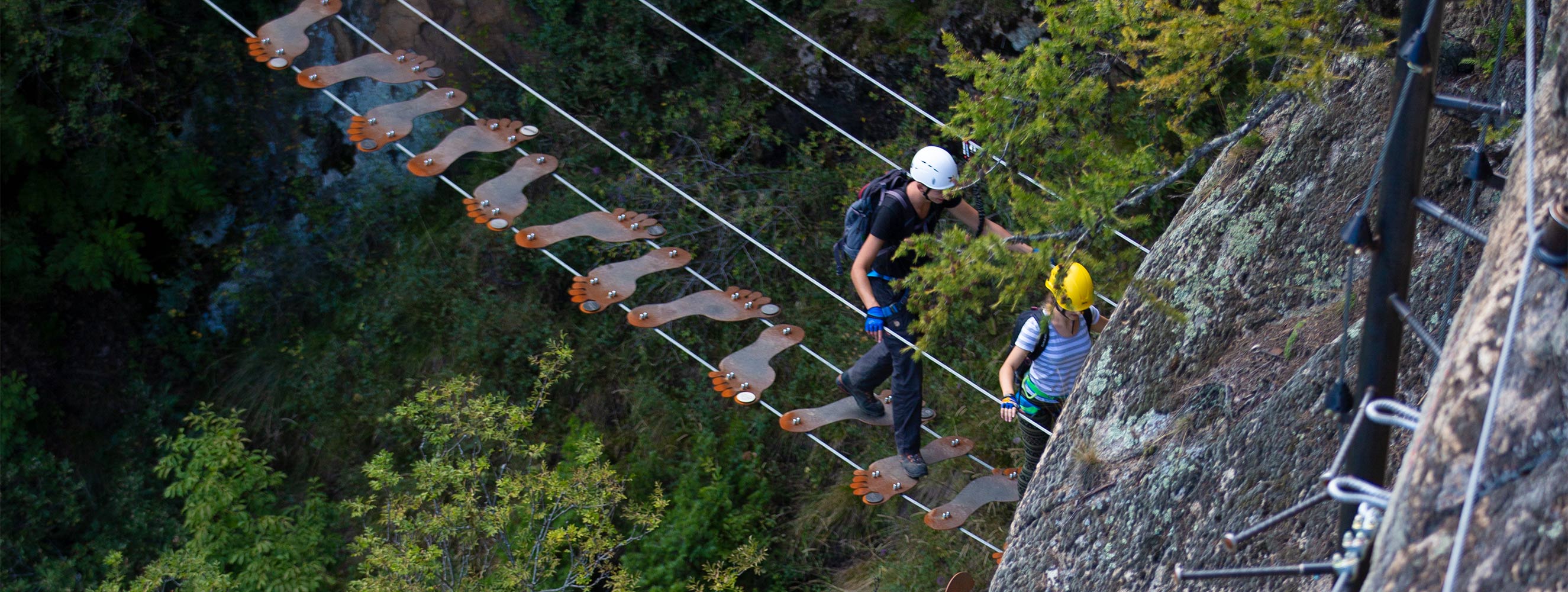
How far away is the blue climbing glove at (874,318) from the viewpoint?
4.70 metres

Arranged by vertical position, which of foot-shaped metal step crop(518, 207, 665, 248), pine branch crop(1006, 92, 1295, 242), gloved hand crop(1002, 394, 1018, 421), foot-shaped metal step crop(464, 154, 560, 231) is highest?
pine branch crop(1006, 92, 1295, 242)

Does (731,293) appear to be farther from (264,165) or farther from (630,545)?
(264,165)

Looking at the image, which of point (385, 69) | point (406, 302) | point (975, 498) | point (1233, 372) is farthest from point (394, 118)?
point (1233, 372)

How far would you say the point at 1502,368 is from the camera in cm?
144

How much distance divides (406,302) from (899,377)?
5.05 m

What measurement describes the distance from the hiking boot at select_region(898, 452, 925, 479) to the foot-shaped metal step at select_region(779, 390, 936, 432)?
261 millimetres

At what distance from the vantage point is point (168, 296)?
952cm

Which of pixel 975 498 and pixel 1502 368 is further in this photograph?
pixel 975 498

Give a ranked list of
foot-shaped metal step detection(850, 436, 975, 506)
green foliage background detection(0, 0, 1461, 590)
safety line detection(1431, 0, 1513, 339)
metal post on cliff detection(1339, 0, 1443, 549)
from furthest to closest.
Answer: green foliage background detection(0, 0, 1461, 590)
foot-shaped metal step detection(850, 436, 975, 506)
safety line detection(1431, 0, 1513, 339)
metal post on cliff detection(1339, 0, 1443, 549)

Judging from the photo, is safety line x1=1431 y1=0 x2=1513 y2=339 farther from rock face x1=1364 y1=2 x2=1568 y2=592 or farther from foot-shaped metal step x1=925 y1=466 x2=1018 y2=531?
foot-shaped metal step x1=925 y1=466 x2=1018 y2=531

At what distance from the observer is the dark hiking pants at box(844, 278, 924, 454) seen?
4980mm

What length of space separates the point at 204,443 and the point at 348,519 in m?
1.16

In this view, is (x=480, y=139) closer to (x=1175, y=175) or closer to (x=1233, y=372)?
(x=1175, y=175)

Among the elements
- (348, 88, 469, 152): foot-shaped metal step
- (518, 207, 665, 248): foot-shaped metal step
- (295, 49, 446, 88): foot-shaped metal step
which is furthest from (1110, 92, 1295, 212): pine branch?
(295, 49, 446, 88): foot-shaped metal step
